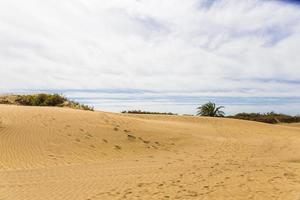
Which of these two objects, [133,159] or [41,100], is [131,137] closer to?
[133,159]

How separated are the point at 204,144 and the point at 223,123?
8.08 m

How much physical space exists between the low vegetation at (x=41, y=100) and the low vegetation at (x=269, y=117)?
17.8m

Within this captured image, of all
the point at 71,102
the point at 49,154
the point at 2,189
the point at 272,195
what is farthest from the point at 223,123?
the point at 2,189

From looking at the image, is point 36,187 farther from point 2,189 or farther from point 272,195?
point 272,195

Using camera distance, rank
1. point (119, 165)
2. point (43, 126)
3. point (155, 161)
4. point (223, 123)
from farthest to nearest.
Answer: point (223, 123), point (43, 126), point (155, 161), point (119, 165)

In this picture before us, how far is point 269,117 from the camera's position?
42.2 m

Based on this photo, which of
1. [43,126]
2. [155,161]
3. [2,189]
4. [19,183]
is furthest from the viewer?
[43,126]

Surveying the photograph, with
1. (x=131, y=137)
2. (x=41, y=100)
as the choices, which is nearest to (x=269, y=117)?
(x=41, y=100)

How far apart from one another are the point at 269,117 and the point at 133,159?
28.7m

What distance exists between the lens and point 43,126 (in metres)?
18.6

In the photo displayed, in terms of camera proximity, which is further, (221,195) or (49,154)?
(49,154)

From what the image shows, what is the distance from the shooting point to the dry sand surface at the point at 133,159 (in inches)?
438

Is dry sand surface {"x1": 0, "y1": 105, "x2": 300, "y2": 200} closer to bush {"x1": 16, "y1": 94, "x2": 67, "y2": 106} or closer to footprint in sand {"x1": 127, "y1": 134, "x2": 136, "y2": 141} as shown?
footprint in sand {"x1": 127, "y1": 134, "x2": 136, "y2": 141}

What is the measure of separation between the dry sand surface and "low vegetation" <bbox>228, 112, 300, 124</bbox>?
15.8 metres
